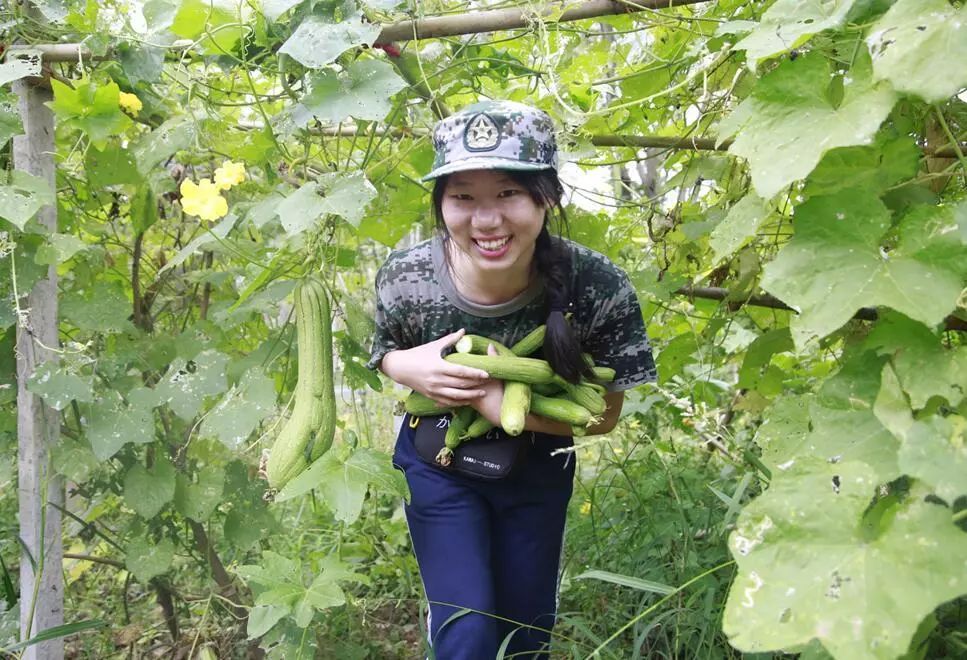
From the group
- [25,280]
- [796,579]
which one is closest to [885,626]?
[796,579]

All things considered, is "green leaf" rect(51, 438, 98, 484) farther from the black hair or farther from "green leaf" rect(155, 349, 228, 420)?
the black hair

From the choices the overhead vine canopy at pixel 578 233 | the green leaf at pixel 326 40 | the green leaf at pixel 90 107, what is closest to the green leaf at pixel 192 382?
the overhead vine canopy at pixel 578 233

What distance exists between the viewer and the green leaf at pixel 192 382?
5.97 feet

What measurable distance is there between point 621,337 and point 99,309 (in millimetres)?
1225

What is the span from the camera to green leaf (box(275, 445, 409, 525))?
144 centimetres

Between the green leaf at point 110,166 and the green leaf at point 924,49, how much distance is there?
165 cm

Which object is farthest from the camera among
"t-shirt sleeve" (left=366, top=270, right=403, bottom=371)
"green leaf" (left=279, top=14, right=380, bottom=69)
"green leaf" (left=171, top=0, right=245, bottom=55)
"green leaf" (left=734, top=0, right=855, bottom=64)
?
"t-shirt sleeve" (left=366, top=270, right=403, bottom=371)

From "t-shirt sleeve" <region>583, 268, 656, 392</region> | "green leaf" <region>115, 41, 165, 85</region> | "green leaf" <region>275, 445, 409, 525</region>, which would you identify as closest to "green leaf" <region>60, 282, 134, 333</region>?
"green leaf" <region>115, 41, 165, 85</region>

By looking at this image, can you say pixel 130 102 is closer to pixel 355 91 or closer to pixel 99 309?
pixel 99 309

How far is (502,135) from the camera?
5.13ft

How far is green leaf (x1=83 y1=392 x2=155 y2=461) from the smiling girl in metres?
0.54

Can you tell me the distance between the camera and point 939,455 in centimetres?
82

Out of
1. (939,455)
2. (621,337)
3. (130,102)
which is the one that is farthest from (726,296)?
(130,102)

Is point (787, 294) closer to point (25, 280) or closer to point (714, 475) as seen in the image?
point (25, 280)
